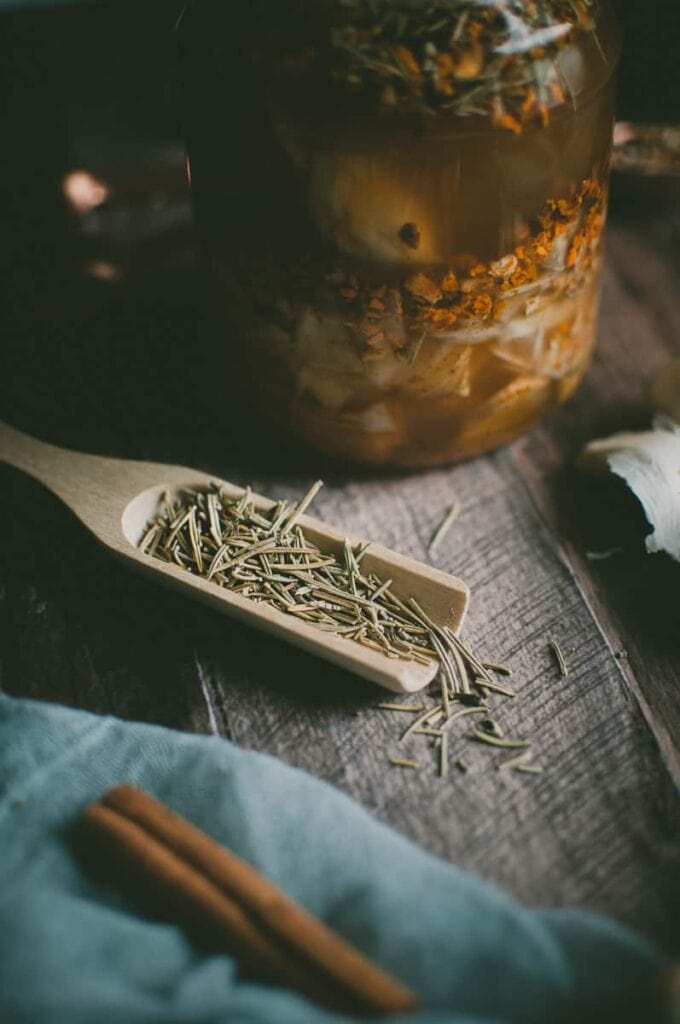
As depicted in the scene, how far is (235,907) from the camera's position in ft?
2.17

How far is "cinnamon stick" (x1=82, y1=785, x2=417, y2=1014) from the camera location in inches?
24.3

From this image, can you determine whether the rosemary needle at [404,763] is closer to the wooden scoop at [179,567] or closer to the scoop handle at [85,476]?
the wooden scoop at [179,567]

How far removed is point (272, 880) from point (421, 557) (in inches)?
14.7

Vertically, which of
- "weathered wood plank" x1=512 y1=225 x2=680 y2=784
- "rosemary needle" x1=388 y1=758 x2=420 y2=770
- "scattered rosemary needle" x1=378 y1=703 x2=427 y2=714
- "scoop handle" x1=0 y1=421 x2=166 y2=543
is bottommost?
"scoop handle" x1=0 y1=421 x2=166 y2=543

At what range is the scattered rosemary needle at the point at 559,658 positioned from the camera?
873 millimetres

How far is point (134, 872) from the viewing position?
0.69 m

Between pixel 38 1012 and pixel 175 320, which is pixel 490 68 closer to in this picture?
pixel 175 320

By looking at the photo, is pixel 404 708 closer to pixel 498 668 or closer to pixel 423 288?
pixel 498 668

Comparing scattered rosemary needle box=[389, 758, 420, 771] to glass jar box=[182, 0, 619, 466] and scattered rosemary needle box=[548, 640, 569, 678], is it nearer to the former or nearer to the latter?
scattered rosemary needle box=[548, 640, 569, 678]

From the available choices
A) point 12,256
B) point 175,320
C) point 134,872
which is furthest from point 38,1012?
point 12,256

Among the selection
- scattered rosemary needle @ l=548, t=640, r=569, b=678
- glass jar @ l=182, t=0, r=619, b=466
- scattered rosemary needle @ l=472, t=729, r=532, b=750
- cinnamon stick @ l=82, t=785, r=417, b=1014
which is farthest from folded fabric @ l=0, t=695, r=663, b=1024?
glass jar @ l=182, t=0, r=619, b=466

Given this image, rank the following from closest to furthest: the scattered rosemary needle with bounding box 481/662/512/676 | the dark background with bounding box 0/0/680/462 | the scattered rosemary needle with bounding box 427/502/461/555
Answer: the scattered rosemary needle with bounding box 481/662/512/676, the scattered rosemary needle with bounding box 427/502/461/555, the dark background with bounding box 0/0/680/462

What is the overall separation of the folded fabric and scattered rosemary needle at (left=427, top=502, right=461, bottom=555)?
1.01 feet

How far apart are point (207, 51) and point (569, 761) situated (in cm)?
69
